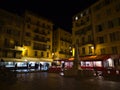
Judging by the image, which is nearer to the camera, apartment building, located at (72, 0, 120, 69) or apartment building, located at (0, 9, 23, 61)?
apartment building, located at (72, 0, 120, 69)

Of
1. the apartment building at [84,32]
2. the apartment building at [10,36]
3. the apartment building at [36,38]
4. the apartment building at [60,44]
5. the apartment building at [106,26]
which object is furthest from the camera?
the apartment building at [60,44]

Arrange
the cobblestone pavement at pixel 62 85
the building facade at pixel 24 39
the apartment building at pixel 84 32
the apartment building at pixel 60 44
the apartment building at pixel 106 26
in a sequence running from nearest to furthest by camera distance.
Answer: the cobblestone pavement at pixel 62 85 → the apartment building at pixel 106 26 → the apartment building at pixel 84 32 → the building facade at pixel 24 39 → the apartment building at pixel 60 44

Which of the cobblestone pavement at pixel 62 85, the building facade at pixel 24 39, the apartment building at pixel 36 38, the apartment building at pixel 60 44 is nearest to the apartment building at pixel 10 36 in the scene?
the building facade at pixel 24 39

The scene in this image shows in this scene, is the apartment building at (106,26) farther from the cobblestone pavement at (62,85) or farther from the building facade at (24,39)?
the cobblestone pavement at (62,85)

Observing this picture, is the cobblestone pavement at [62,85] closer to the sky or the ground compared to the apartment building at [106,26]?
closer to the ground

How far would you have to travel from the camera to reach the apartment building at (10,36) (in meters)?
38.6

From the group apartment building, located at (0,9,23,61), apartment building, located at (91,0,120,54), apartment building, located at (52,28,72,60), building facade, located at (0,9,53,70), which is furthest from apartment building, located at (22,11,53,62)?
apartment building, located at (91,0,120,54)

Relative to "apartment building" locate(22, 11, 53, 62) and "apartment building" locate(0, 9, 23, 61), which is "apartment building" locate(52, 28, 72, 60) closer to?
"apartment building" locate(22, 11, 53, 62)

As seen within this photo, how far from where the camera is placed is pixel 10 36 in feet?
134

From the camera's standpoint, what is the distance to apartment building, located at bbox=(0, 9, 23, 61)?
3856cm

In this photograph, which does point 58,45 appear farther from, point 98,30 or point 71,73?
point 71,73

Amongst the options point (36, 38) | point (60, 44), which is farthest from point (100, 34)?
point (60, 44)

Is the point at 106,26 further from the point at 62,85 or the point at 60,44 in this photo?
the point at 60,44

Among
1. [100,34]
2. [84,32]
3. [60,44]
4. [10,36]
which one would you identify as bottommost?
[100,34]
